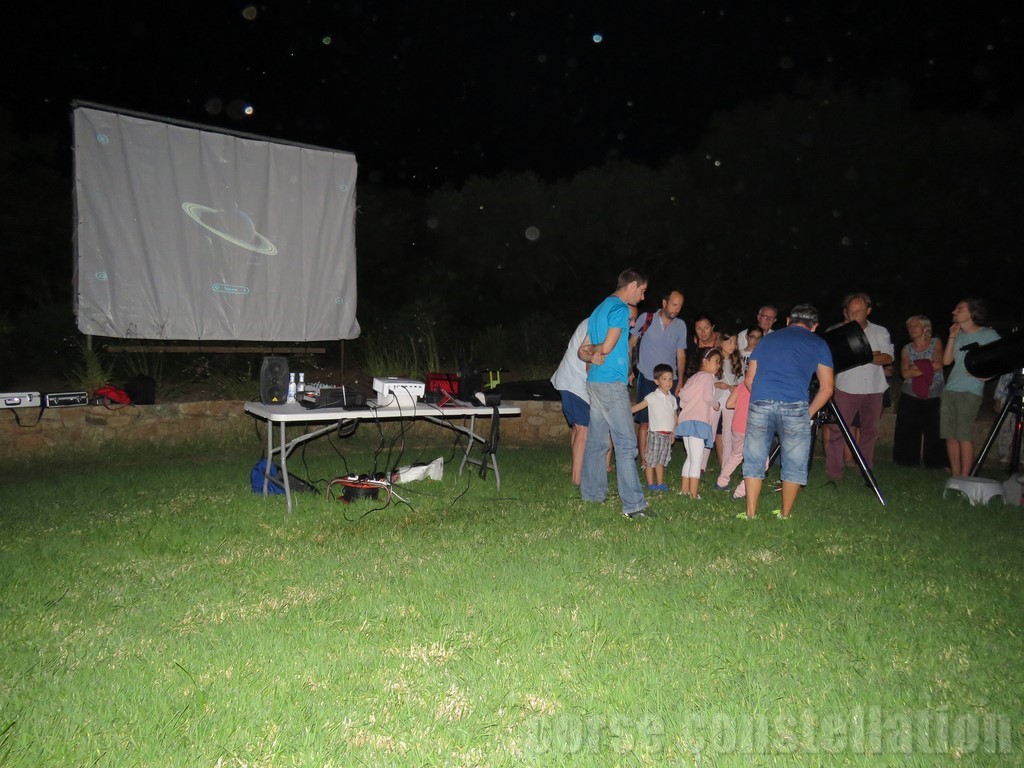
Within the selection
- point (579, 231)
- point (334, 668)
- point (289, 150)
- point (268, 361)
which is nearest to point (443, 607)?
point (334, 668)

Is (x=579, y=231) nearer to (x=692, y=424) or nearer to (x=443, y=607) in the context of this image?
(x=692, y=424)

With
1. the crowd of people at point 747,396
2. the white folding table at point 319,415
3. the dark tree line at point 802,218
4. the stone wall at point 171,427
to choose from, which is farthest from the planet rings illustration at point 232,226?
the crowd of people at point 747,396

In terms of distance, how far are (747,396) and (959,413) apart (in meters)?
2.25

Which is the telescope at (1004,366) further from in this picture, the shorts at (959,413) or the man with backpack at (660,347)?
the man with backpack at (660,347)

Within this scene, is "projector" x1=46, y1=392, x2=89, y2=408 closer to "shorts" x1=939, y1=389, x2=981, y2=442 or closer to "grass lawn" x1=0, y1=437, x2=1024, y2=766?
"grass lawn" x1=0, y1=437, x2=1024, y2=766

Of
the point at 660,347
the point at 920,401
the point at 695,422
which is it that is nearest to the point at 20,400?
the point at 660,347

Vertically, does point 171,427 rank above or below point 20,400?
below

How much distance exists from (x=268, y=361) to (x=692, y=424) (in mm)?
3512

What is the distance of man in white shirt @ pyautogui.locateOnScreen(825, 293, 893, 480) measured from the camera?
23.2 feet

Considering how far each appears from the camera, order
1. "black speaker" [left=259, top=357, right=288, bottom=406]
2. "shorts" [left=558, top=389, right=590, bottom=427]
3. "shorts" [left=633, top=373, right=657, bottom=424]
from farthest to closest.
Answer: "shorts" [left=633, top=373, right=657, bottom=424], "shorts" [left=558, top=389, right=590, bottom=427], "black speaker" [left=259, top=357, right=288, bottom=406]

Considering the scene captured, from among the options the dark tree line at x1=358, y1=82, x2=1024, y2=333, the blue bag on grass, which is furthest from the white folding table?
the dark tree line at x1=358, y1=82, x2=1024, y2=333

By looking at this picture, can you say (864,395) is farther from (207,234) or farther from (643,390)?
(207,234)

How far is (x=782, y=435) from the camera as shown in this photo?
18.1 feet

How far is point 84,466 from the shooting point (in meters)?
7.27
